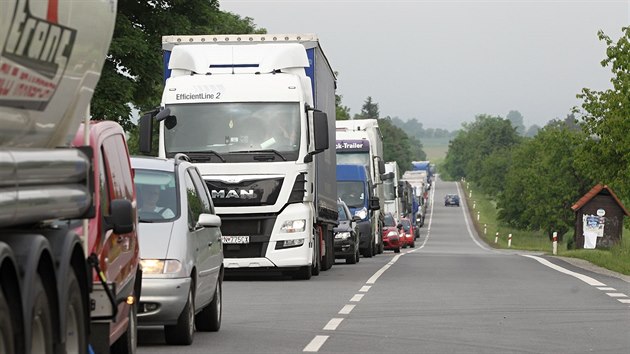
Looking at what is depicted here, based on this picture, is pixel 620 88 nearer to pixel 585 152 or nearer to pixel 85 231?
pixel 585 152

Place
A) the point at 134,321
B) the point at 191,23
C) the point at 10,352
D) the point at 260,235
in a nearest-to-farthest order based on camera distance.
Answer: the point at 10,352 → the point at 134,321 → the point at 260,235 → the point at 191,23

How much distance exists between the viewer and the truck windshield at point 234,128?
79.4 feet

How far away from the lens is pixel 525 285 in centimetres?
2444

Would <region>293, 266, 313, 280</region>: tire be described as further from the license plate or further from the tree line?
the tree line

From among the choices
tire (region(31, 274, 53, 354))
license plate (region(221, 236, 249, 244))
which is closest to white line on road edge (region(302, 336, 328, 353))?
tire (region(31, 274, 53, 354))

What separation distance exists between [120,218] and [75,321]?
154cm

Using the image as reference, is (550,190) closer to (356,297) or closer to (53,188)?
(356,297)

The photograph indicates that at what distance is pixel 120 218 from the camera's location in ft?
32.9

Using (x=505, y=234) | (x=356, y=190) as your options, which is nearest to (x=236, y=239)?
(x=356, y=190)

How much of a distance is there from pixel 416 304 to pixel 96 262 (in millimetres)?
10246

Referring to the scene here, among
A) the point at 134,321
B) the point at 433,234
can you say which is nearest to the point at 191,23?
the point at 134,321

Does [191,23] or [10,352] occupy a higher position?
[191,23]

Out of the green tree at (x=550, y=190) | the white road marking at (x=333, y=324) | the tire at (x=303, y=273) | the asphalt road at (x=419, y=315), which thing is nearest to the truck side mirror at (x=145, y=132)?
the asphalt road at (x=419, y=315)

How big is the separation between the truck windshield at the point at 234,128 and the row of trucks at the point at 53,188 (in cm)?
1393
